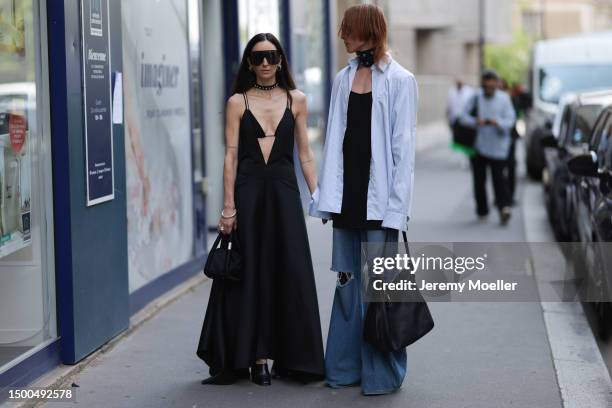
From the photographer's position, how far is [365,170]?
5.88 meters

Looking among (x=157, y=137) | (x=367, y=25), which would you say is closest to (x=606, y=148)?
(x=157, y=137)

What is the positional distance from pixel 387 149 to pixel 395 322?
86cm

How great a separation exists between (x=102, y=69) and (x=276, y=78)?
52.2 inches

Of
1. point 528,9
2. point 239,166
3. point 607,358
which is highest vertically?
point 528,9

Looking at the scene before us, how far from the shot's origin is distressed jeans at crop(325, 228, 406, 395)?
19.6 ft

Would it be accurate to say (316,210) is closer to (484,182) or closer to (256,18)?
(256,18)

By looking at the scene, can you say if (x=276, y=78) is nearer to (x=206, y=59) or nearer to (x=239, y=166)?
(x=239, y=166)

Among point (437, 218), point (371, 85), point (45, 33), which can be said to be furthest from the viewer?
point (437, 218)

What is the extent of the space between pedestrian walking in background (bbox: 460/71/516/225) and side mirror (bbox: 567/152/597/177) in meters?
5.00

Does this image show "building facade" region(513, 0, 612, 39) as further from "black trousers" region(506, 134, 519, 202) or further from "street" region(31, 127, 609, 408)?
"street" region(31, 127, 609, 408)

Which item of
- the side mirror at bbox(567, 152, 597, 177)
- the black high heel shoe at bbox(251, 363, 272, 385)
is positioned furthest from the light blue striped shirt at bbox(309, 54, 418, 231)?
the side mirror at bbox(567, 152, 597, 177)

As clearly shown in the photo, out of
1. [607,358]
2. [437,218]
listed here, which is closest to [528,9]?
[437,218]

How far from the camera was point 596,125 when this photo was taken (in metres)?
10.3

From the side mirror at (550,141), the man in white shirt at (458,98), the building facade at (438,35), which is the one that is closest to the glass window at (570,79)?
the man in white shirt at (458,98)
